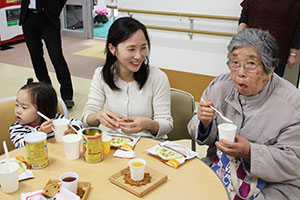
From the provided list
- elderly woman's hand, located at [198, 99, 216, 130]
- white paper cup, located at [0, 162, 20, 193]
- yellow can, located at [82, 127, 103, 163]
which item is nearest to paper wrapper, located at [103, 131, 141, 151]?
yellow can, located at [82, 127, 103, 163]

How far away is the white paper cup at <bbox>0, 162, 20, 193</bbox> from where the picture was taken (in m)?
1.18

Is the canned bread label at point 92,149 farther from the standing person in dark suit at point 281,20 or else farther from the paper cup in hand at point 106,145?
the standing person in dark suit at point 281,20

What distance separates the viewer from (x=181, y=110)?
2.08 m

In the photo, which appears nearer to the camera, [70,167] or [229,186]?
[70,167]

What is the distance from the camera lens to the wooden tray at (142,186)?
4.00 feet

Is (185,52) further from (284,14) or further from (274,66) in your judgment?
(274,66)

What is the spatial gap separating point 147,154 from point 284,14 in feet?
6.40

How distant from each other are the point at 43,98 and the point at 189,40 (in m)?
2.50

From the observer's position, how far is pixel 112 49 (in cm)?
194

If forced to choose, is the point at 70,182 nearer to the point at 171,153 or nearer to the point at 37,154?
the point at 37,154

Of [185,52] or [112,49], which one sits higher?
[112,49]

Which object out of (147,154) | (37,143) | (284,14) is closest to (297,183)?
(147,154)

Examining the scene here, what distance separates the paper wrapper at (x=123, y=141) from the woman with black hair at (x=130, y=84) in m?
0.17

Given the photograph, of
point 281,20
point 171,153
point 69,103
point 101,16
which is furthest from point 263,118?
point 101,16
